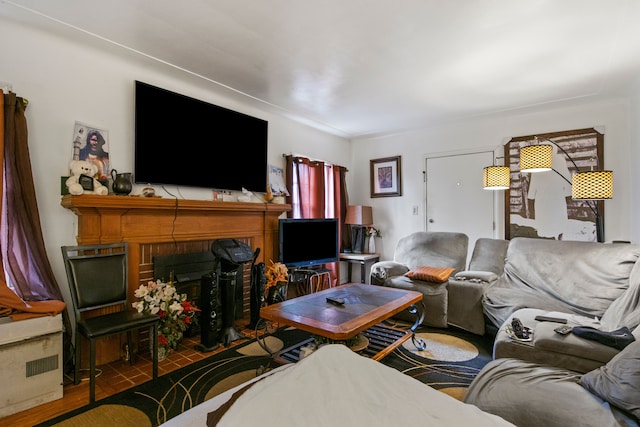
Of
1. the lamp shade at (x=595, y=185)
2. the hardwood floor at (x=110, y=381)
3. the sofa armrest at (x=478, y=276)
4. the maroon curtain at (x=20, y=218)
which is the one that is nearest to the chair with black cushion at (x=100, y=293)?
the hardwood floor at (x=110, y=381)

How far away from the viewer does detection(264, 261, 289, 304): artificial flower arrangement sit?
3531 millimetres

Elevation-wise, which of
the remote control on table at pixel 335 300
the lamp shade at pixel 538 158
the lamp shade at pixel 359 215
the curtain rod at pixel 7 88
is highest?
the curtain rod at pixel 7 88

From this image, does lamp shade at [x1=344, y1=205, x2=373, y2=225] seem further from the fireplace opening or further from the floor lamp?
the fireplace opening

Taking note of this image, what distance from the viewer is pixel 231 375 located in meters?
2.33

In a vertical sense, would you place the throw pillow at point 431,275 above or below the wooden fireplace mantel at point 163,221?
below

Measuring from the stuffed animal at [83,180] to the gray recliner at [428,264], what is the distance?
A: 2806mm

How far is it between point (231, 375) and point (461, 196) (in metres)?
3.63

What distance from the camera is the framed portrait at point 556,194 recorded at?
12.1 feet

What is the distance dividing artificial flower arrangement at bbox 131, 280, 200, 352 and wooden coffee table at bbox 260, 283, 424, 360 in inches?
31.8

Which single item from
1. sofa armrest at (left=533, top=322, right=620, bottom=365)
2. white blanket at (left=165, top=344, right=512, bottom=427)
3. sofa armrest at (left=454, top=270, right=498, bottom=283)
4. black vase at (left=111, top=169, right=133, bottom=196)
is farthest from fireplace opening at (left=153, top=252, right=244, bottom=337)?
sofa armrest at (left=533, top=322, right=620, bottom=365)

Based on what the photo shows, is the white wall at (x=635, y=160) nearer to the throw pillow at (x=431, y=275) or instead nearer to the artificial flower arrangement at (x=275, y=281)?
the throw pillow at (x=431, y=275)

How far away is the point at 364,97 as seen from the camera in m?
3.56

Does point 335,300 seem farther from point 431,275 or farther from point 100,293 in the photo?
point 100,293

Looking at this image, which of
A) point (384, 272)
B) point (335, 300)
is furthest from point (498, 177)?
point (335, 300)
